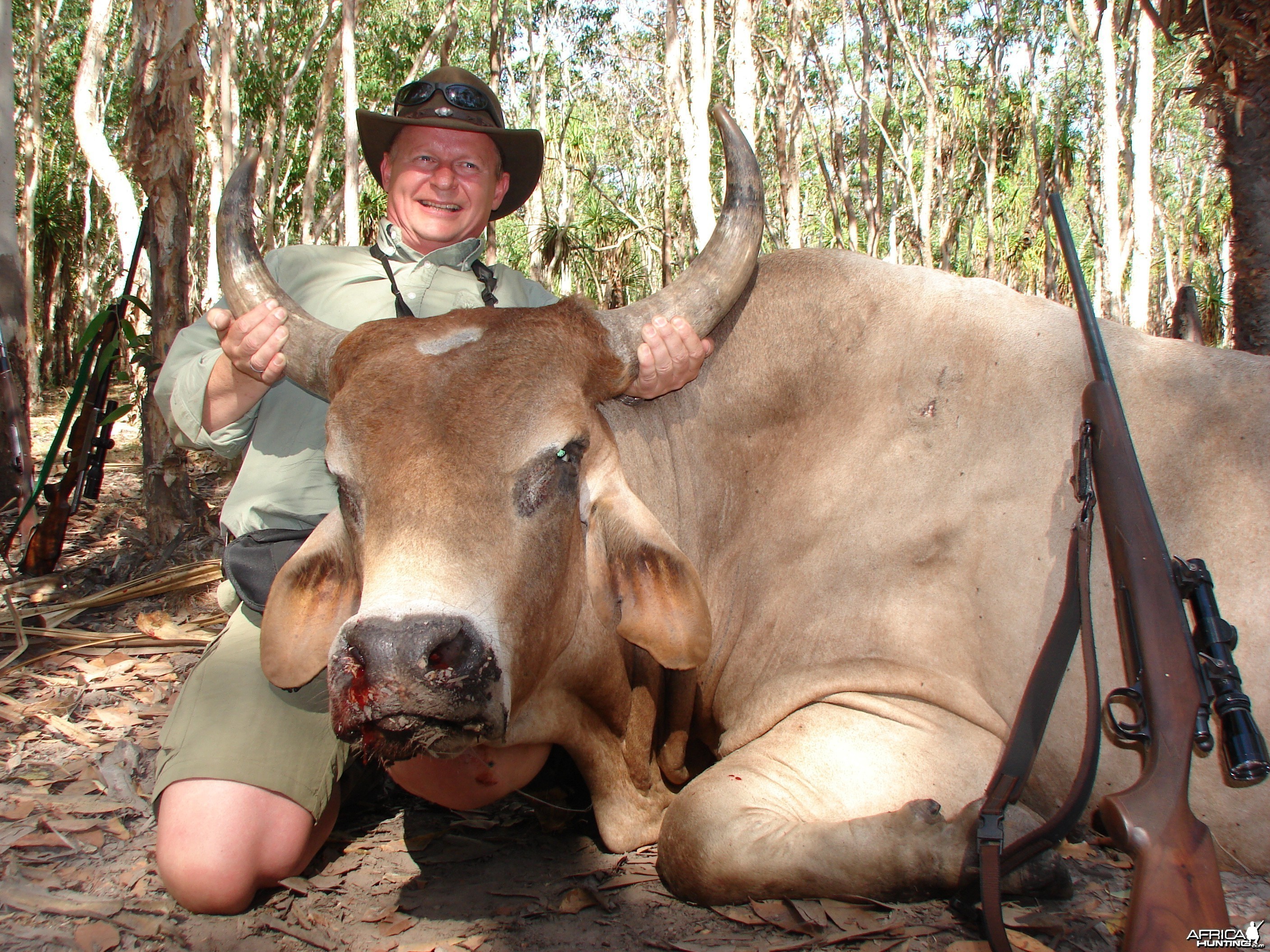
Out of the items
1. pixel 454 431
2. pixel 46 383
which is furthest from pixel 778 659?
pixel 46 383

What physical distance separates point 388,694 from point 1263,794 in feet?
8.75

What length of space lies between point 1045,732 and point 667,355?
5.66ft

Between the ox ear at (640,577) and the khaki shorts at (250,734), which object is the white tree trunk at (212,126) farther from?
the ox ear at (640,577)

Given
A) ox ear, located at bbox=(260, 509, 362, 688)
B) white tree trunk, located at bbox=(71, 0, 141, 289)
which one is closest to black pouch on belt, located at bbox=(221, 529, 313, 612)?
ox ear, located at bbox=(260, 509, 362, 688)

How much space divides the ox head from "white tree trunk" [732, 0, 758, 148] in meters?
10.8

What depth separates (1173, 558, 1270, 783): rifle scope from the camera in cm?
236

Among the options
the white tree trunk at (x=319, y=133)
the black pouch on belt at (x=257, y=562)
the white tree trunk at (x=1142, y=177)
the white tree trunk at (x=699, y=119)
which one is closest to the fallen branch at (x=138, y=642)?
the black pouch on belt at (x=257, y=562)

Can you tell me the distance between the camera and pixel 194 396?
12.2ft

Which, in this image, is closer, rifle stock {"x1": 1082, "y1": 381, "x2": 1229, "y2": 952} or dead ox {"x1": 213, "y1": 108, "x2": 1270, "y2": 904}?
rifle stock {"x1": 1082, "y1": 381, "x2": 1229, "y2": 952}

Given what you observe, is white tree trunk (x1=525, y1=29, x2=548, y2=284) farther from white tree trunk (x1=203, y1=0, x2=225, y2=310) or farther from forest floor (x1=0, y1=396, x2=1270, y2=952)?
forest floor (x1=0, y1=396, x2=1270, y2=952)

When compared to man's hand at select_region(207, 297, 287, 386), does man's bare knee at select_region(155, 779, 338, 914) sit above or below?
below

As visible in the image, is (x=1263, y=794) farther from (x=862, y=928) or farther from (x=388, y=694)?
(x=388, y=694)

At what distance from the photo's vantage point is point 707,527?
3.76 m

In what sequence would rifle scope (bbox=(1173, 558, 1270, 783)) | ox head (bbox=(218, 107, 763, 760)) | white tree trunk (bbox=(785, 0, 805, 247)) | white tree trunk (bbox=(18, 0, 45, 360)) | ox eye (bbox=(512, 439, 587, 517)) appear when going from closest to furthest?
1. rifle scope (bbox=(1173, 558, 1270, 783))
2. ox head (bbox=(218, 107, 763, 760))
3. ox eye (bbox=(512, 439, 587, 517))
4. white tree trunk (bbox=(785, 0, 805, 247))
5. white tree trunk (bbox=(18, 0, 45, 360))
